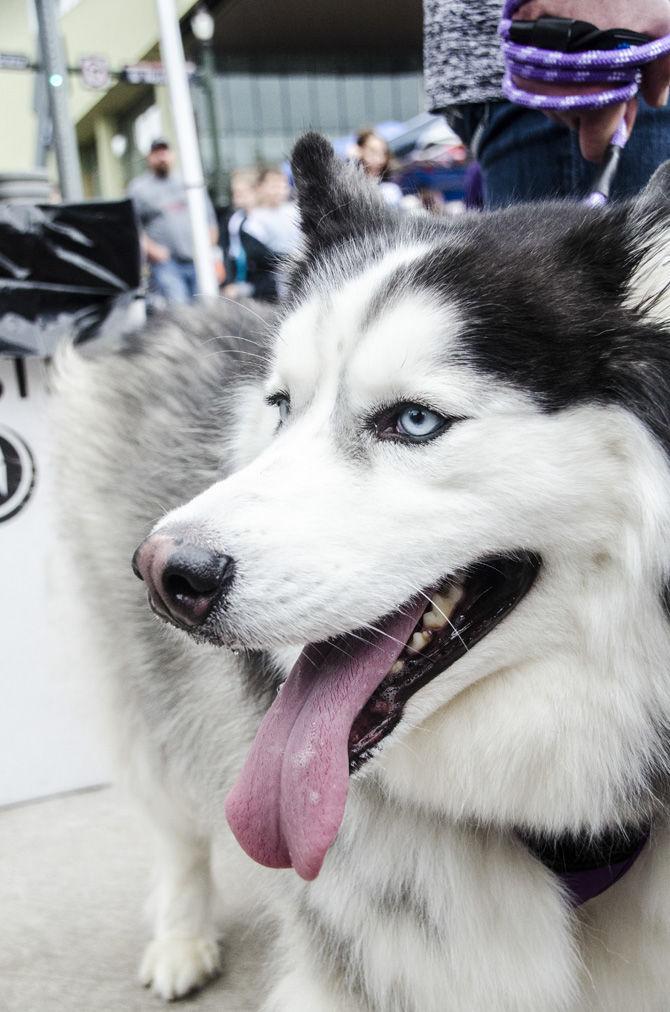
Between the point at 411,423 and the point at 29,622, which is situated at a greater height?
the point at 411,423

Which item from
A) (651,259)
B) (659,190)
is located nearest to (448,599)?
(651,259)

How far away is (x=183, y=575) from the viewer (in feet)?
4.26

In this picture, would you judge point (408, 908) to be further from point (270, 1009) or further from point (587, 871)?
point (270, 1009)

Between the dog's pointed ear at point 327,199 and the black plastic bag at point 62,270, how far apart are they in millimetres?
1251

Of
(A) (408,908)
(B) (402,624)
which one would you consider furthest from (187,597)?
(A) (408,908)

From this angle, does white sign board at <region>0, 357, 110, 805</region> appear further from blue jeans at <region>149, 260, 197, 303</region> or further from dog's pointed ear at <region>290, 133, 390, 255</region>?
blue jeans at <region>149, 260, 197, 303</region>

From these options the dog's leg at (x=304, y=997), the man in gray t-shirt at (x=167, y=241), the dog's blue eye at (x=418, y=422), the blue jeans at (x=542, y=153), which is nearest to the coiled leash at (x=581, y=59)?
the blue jeans at (x=542, y=153)

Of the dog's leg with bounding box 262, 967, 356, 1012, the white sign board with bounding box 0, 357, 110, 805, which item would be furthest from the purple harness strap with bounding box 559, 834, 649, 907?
the white sign board with bounding box 0, 357, 110, 805

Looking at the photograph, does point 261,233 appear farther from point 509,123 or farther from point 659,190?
point 659,190

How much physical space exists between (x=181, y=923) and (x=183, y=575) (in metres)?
1.44

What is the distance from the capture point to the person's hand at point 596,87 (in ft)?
5.93

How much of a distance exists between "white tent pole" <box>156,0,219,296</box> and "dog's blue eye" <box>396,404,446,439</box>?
10.8 ft

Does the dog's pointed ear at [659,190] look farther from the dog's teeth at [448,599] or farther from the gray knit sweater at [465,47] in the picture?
the gray knit sweater at [465,47]

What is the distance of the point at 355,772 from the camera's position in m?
1.43
